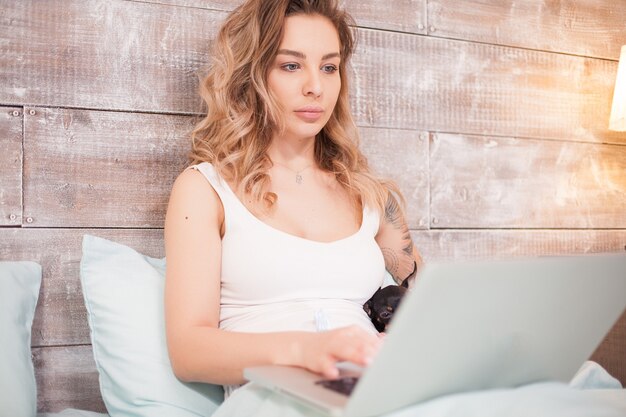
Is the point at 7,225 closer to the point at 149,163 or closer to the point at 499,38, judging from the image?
the point at 149,163

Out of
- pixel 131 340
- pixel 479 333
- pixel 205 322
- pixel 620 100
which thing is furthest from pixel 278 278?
pixel 620 100

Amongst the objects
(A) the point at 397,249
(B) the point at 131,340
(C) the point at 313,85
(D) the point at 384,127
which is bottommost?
(B) the point at 131,340

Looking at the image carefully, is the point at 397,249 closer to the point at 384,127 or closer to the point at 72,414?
the point at 384,127

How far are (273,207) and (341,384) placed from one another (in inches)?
25.2

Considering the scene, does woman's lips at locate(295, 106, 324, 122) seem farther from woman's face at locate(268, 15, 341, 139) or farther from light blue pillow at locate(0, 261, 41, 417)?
light blue pillow at locate(0, 261, 41, 417)

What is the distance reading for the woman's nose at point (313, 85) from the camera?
144 centimetres

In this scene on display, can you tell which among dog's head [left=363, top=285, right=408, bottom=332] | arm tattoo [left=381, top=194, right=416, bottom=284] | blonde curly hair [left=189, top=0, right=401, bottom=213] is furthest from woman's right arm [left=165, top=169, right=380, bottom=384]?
arm tattoo [left=381, top=194, right=416, bottom=284]

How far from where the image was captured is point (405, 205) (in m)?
1.76

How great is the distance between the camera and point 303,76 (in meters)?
1.46

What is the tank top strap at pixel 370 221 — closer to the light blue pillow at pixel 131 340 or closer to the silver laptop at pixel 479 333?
the light blue pillow at pixel 131 340

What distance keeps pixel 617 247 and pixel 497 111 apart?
0.57 meters

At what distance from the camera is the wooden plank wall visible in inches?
57.5

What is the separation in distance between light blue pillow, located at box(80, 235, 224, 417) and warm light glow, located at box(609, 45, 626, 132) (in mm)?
1357

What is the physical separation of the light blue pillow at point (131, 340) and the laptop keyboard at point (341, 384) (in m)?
0.48
